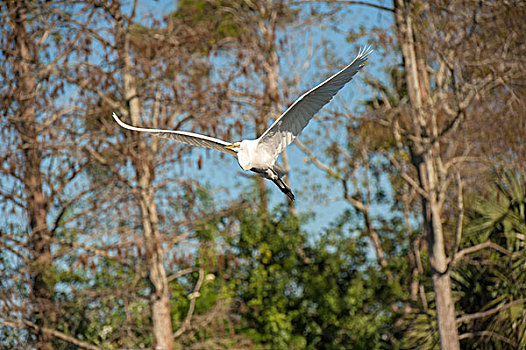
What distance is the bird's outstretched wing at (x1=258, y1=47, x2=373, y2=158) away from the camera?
4.68 metres

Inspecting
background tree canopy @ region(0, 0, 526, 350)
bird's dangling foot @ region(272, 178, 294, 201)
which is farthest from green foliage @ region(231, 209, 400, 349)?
bird's dangling foot @ region(272, 178, 294, 201)

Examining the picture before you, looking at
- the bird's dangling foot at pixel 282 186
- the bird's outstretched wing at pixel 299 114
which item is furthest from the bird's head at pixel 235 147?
the bird's dangling foot at pixel 282 186

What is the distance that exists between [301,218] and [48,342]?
451 cm

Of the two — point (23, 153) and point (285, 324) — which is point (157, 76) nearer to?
point (23, 153)

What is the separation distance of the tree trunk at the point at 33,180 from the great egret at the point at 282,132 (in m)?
4.62

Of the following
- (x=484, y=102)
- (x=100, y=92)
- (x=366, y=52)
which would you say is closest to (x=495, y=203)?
(x=484, y=102)

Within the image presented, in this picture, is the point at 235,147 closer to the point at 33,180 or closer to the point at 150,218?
the point at 150,218

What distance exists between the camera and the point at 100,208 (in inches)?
352

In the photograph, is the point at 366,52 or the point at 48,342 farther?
the point at 48,342

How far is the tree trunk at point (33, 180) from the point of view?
9.00m

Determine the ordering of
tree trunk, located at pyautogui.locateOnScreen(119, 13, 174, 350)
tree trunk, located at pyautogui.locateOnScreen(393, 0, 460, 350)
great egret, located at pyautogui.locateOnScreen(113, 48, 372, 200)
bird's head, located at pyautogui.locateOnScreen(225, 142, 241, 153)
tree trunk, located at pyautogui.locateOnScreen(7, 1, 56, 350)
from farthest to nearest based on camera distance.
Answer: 1. tree trunk, located at pyautogui.locateOnScreen(393, 0, 460, 350)
2. tree trunk, located at pyautogui.locateOnScreen(7, 1, 56, 350)
3. tree trunk, located at pyautogui.locateOnScreen(119, 13, 174, 350)
4. bird's head, located at pyautogui.locateOnScreen(225, 142, 241, 153)
5. great egret, located at pyautogui.locateOnScreen(113, 48, 372, 200)

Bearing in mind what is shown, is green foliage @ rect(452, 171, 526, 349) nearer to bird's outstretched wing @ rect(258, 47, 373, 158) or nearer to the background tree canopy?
the background tree canopy

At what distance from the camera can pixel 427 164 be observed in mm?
9750

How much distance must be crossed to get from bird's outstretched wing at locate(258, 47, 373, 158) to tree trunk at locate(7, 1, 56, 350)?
4751mm
